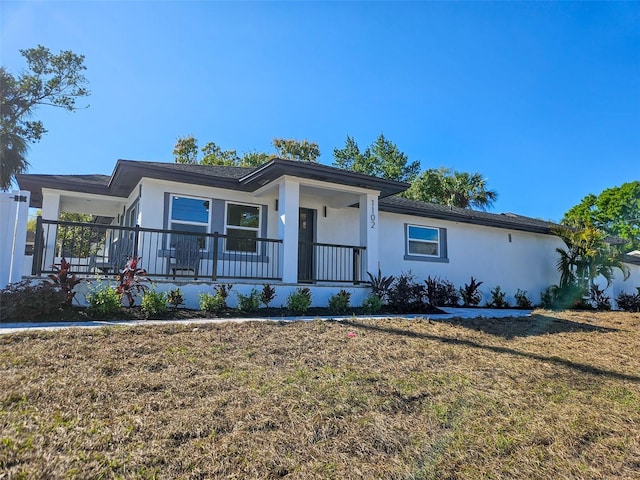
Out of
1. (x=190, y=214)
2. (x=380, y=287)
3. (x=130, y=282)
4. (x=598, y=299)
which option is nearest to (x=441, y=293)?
(x=380, y=287)

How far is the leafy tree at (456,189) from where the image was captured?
1058 inches

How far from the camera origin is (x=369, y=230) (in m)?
10.4

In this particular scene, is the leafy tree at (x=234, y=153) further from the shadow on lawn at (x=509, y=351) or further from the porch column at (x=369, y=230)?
the shadow on lawn at (x=509, y=351)

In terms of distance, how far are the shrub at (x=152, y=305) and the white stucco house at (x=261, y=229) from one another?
3.11ft

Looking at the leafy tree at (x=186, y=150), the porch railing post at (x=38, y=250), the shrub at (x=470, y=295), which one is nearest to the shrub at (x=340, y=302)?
the shrub at (x=470, y=295)

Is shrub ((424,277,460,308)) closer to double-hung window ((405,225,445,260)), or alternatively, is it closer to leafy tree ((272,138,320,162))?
double-hung window ((405,225,445,260))

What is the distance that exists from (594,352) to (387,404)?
14.5 ft

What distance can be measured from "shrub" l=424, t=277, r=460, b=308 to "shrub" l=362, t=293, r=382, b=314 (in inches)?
66.4

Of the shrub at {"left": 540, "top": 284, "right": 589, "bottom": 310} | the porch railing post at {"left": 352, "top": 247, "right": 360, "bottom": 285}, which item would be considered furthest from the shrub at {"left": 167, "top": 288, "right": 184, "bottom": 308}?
the shrub at {"left": 540, "top": 284, "right": 589, "bottom": 310}

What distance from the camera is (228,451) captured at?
8.06 ft

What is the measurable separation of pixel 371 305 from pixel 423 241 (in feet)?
15.3

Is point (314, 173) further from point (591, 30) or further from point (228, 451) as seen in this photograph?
point (591, 30)

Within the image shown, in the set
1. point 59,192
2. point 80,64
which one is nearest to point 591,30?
point 59,192

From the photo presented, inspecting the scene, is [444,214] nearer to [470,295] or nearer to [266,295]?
[470,295]
